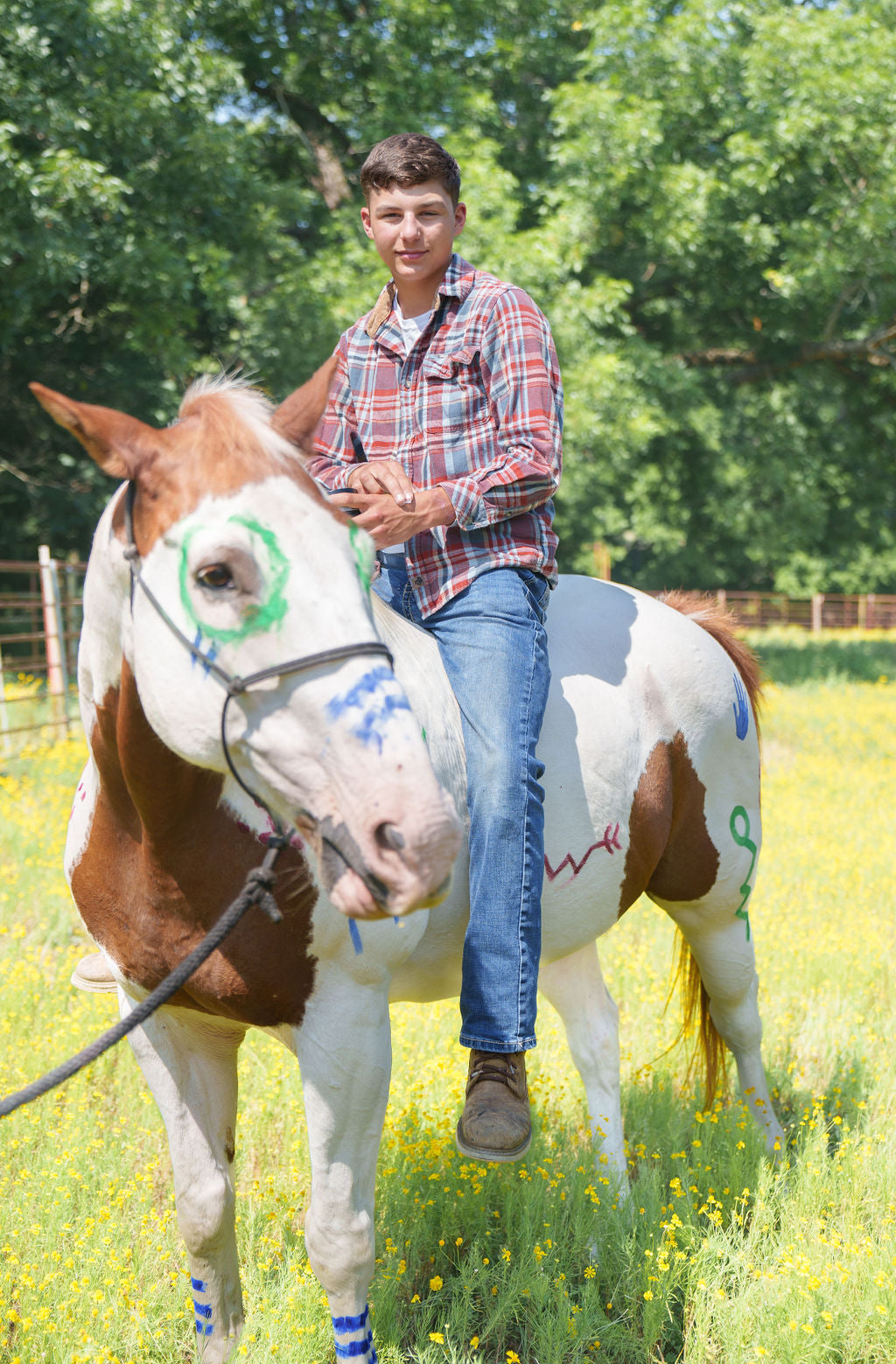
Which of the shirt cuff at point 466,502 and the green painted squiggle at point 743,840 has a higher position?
the shirt cuff at point 466,502

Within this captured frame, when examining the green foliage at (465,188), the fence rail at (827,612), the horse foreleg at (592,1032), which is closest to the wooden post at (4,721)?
the green foliage at (465,188)

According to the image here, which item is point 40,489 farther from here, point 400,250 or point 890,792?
point 400,250

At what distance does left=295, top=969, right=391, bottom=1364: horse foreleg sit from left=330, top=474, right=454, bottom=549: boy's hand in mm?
942

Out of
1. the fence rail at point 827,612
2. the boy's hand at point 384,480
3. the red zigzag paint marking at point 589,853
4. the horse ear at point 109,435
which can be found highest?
the horse ear at point 109,435

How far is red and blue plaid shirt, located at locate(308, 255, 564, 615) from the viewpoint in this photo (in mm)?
2557

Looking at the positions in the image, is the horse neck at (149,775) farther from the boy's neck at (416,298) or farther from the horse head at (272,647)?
the boy's neck at (416,298)

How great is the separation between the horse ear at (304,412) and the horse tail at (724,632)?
6.75 ft

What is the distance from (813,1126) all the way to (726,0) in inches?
592

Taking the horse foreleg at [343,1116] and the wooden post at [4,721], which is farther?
the wooden post at [4,721]

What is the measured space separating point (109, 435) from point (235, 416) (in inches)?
8.8

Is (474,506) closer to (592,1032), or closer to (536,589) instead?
(536,589)

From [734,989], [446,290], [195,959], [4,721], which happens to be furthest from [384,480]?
[4,721]

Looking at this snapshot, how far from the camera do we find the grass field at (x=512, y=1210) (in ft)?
8.61

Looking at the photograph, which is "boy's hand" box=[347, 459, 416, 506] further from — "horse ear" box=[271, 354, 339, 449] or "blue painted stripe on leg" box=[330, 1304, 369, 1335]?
"blue painted stripe on leg" box=[330, 1304, 369, 1335]
